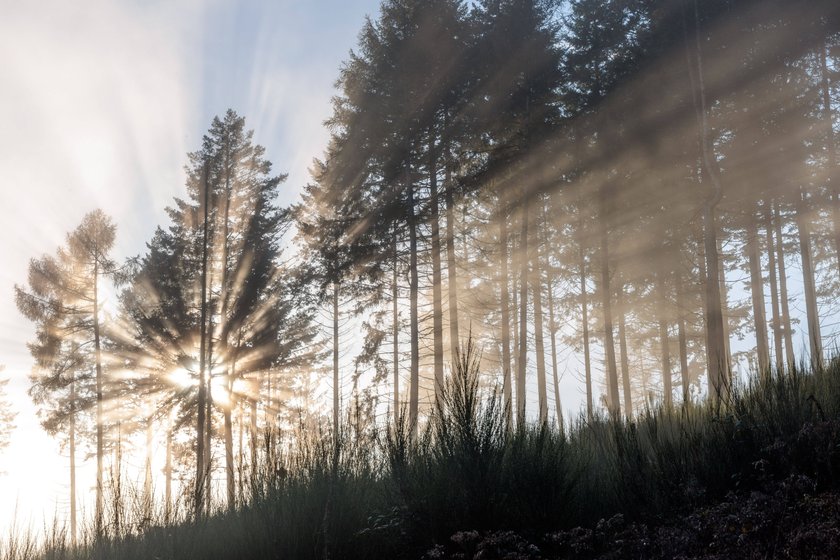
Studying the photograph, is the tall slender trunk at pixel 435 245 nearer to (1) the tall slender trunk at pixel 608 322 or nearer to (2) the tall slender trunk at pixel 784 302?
(1) the tall slender trunk at pixel 608 322

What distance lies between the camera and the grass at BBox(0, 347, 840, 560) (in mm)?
6027

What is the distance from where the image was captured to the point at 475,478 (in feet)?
20.0

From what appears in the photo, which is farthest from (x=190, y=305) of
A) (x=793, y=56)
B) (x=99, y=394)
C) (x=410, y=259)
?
(x=793, y=56)

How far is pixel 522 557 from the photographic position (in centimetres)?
499

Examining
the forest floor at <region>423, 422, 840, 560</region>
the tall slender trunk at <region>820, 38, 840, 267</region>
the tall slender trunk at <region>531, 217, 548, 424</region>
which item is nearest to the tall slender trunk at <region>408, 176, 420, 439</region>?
the tall slender trunk at <region>531, 217, 548, 424</region>

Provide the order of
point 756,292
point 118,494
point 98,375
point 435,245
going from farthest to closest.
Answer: point 98,375 → point 756,292 → point 435,245 → point 118,494

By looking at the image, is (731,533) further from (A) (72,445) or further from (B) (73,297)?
(A) (72,445)

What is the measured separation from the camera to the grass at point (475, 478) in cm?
603

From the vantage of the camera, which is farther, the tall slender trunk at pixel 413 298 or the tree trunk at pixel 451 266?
the tree trunk at pixel 451 266

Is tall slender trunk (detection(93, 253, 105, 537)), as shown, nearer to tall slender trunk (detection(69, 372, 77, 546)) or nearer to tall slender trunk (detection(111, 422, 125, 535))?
tall slender trunk (detection(69, 372, 77, 546))

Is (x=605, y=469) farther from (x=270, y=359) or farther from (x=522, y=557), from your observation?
(x=270, y=359)

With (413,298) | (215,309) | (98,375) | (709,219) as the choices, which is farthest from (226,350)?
(709,219)

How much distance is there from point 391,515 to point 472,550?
3.03ft

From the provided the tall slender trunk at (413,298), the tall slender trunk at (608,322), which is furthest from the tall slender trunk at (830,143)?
the tall slender trunk at (413,298)
